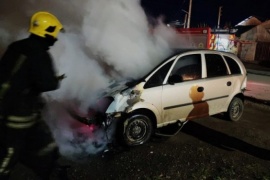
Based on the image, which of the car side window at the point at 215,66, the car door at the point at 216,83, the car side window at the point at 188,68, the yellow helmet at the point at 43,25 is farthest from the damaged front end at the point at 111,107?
the yellow helmet at the point at 43,25

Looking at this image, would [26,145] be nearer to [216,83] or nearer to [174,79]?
[174,79]

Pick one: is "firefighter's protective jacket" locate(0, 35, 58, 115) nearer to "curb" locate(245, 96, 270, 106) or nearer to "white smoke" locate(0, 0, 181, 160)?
Result: "white smoke" locate(0, 0, 181, 160)

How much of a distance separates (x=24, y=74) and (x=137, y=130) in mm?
2881

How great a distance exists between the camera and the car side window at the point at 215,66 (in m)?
6.74

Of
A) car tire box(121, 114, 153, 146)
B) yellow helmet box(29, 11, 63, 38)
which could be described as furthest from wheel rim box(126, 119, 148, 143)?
yellow helmet box(29, 11, 63, 38)

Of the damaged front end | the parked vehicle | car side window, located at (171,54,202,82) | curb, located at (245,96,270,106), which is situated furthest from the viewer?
curb, located at (245,96,270,106)

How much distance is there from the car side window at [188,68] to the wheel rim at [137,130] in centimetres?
107

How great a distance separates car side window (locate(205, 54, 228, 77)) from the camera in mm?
6738

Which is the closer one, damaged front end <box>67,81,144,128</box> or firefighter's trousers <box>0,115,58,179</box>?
firefighter's trousers <box>0,115,58,179</box>

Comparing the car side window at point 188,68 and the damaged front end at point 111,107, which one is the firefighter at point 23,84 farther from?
the car side window at point 188,68

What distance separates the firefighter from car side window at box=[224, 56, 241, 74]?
15.7 feet

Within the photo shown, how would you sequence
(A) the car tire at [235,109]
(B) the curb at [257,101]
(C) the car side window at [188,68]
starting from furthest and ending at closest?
1. (B) the curb at [257,101]
2. (A) the car tire at [235,109]
3. (C) the car side window at [188,68]

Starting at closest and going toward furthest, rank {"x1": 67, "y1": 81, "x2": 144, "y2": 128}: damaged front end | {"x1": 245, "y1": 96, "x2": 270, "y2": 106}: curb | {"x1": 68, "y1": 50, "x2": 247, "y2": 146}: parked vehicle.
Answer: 1. {"x1": 67, "y1": 81, "x2": 144, "y2": 128}: damaged front end
2. {"x1": 68, "y1": 50, "x2": 247, "y2": 146}: parked vehicle
3. {"x1": 245, "y1": 96, "x2": 270, "y2": 106}: curb

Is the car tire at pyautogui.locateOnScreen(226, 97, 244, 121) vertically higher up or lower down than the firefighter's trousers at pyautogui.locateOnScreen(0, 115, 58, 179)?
lower down
